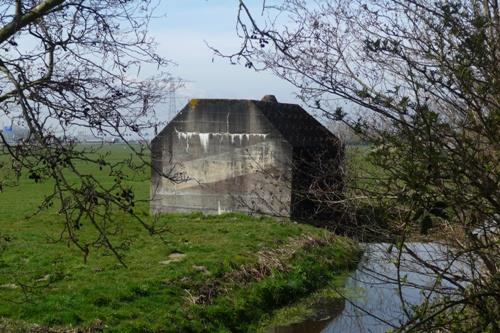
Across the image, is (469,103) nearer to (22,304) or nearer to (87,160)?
(87,160)

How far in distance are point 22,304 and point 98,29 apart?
582 centimetres

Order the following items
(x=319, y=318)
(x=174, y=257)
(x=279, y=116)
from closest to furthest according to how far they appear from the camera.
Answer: (x=319, y=318)
(x=174, y=257)
(x=279, y=116)

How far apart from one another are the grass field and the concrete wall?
3.08 m

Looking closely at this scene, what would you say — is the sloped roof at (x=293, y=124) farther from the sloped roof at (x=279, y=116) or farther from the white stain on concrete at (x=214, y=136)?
the white stain on concrete at (x=214, y=136)

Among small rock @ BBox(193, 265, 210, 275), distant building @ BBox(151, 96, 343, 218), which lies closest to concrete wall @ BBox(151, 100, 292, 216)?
distant building @ BBox(151, 96, 343, 218)

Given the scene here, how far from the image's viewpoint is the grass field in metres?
10.1

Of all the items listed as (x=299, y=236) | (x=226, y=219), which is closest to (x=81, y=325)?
(x=299, y=236)

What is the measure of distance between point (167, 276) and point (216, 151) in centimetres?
1026

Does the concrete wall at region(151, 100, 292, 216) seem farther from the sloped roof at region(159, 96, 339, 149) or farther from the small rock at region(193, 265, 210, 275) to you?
the small rock at region(193, 265, 210, 275)

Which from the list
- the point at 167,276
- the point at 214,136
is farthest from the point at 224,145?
the point at 167,276

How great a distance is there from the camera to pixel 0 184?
5191mm

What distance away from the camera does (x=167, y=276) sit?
12633 mm

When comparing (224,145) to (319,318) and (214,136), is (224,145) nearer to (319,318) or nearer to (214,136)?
(214,136)

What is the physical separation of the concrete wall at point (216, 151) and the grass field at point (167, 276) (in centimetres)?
308
